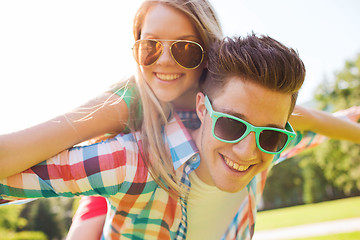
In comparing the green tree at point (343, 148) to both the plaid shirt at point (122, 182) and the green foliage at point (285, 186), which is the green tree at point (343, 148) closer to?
the green foliage at point (285, 186)

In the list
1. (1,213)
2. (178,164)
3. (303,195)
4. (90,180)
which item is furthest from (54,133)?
(303,195)

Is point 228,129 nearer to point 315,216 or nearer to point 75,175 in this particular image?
point 75,175

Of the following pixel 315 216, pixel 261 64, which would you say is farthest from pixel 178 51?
pixel 315 216

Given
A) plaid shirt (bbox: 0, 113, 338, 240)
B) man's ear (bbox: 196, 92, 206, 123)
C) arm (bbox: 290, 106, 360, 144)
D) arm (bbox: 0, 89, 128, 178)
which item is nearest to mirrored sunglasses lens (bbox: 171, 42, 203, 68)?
man's ear (bbox: 196, 92, 206, 123)

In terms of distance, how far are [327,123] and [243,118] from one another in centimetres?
186

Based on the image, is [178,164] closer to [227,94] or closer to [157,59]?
[227,94]

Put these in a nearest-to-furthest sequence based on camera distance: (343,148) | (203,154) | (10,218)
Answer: (203,154) → (10,218) → (343,148)

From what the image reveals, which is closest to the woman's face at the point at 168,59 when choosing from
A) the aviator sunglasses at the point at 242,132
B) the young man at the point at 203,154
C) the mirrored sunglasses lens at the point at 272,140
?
the young man at the point at 203,154

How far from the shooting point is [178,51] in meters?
2.63

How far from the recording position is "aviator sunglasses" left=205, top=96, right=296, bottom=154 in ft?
7.28

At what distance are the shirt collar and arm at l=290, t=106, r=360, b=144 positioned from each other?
1110 millimetres

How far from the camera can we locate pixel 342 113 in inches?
163

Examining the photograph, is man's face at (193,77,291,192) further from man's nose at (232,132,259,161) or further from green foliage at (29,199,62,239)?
green foliage at (29,199,62,239)

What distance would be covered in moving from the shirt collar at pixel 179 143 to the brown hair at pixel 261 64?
40 centimetres
